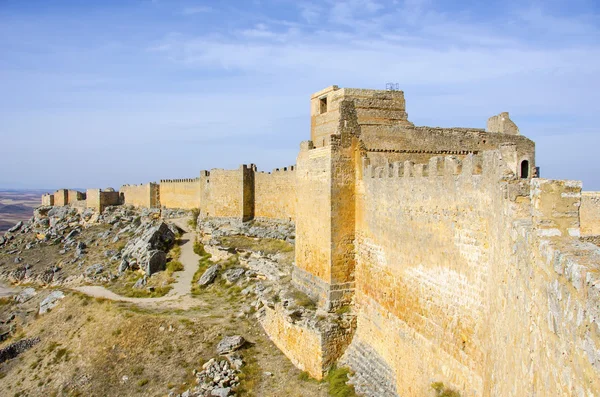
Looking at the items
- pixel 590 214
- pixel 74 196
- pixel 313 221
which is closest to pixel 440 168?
pixel 590 214

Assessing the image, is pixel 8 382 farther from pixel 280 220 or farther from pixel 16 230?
pixel 16 230

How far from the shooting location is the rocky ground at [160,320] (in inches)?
551

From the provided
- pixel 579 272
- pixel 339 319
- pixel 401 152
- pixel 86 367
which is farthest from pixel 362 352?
pixel 579 272

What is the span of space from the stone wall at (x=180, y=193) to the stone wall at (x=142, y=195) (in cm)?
60

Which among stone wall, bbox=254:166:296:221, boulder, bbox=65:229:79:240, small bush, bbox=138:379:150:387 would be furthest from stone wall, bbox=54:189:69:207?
small bush, bbox=138:379:150:387

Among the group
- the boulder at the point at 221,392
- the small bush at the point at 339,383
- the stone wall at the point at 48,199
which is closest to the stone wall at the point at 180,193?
the stone wall at the point at 48,199

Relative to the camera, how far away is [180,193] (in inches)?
1420

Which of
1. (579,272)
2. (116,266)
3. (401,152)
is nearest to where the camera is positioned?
Result: (579,272)

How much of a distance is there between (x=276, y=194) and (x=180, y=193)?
13.0 meters

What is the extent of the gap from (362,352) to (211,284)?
32.9 feet

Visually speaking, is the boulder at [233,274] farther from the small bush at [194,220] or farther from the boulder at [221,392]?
the small bush at [194,220]

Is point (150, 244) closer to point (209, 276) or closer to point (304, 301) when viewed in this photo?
point (209, 276)

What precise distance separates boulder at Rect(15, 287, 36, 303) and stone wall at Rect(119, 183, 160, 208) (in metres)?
13.9

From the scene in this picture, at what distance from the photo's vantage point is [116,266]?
89.6 ft
